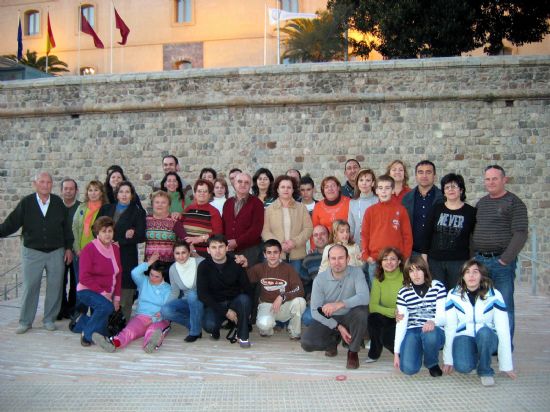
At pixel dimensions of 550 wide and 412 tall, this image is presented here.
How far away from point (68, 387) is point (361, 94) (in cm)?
921

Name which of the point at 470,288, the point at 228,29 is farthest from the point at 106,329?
the point at 228,29

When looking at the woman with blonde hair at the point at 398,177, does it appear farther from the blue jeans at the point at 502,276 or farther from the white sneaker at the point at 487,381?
the white sneaker at the point at 487,381

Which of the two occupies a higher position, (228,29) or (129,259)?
(228,29)

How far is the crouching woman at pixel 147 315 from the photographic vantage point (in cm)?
498

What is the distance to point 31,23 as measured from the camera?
95.1ft

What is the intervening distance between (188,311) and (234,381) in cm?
148

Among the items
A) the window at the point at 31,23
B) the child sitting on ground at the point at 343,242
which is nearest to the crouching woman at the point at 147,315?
the child sitting on ground at the point at 343,242

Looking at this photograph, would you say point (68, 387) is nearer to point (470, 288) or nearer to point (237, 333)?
point (237, 333)

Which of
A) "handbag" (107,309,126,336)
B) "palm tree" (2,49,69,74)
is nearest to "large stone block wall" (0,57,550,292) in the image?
"handbag" (107,309,126,336)

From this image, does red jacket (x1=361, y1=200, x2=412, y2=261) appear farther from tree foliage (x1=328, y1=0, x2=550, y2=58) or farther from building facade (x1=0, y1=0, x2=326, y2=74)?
building facade (x1=0, y1=0, x2=326, y2=74)

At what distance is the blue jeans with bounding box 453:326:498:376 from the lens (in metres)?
4.08

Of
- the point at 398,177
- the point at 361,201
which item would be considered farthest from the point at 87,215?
the point at 398,177

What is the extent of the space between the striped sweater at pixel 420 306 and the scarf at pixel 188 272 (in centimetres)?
215

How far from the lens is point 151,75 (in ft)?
41.5
